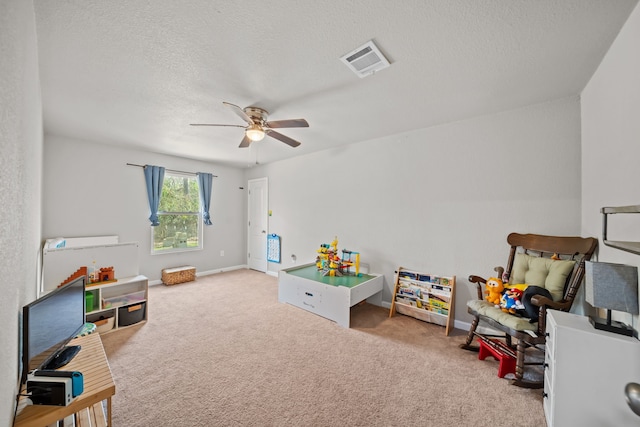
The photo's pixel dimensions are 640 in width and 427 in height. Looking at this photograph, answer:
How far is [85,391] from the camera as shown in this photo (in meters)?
1.16

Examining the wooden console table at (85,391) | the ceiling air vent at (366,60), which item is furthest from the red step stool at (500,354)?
the wooden console table at (85,391)

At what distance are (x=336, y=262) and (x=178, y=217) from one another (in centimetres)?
329

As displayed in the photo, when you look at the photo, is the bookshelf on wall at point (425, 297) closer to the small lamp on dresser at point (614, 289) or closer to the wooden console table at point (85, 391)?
the small lamp on dresser at point (614, 289)

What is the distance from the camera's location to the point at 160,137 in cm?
347

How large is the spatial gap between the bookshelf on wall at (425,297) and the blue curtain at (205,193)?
385 centimetres

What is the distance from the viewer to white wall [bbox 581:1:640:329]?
52.3 inches

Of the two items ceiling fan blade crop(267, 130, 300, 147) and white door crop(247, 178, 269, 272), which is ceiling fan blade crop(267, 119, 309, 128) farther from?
white door crop(247, 178, 269, 272)

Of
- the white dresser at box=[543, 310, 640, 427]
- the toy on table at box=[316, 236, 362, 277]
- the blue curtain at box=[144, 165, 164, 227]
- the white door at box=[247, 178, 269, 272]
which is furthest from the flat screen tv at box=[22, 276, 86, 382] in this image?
the white door at box=[247, 178, 269, 272]

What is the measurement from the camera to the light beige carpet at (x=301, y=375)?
158 centimetres

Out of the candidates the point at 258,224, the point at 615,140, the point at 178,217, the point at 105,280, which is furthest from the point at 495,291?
the point at 178,217

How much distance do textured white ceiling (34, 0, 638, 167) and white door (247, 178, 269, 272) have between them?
8.20 ft

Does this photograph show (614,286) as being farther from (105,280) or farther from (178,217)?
(178,217)

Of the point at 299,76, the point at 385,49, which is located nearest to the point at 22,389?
the point at 299,76

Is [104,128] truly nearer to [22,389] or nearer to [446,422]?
[22,389]
